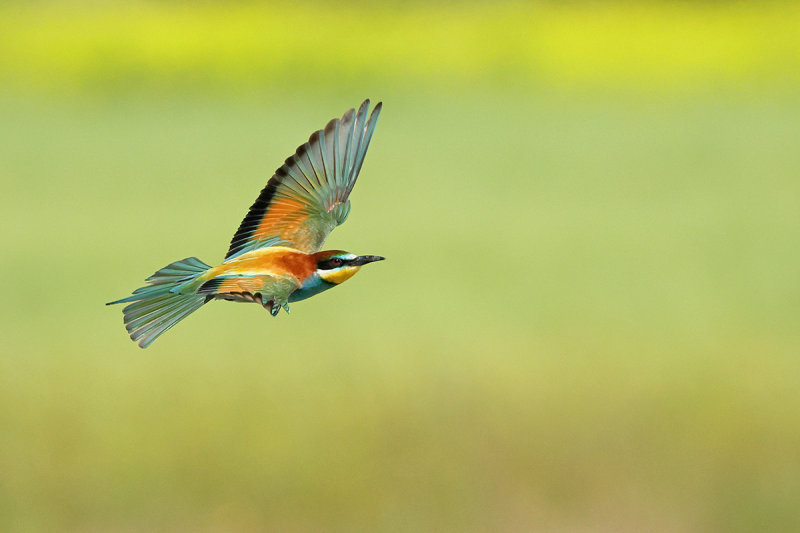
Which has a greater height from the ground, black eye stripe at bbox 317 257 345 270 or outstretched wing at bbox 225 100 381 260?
outstretched wing at bbox 225 100 381 260

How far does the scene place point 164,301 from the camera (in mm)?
770

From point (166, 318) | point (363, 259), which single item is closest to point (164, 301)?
point (166, 318)

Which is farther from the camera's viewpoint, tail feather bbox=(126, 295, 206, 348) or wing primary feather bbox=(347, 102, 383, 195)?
wing primary feather bbox=(347, 102, 383, 195)

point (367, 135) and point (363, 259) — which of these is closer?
point (363, 259)

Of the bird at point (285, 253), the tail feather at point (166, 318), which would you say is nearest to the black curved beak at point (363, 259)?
the bird at point (285, 253)

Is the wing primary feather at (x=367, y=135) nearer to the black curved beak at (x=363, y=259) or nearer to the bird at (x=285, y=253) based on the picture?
the bird at (x=285, y=253)

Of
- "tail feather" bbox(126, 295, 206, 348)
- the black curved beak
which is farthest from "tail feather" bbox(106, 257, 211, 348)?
the black curved beak

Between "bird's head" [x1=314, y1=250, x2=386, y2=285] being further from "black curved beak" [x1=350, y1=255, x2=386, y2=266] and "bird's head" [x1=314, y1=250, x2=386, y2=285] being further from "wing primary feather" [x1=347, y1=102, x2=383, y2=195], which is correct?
"wing primary feather" [x1=347, y1=102, x2=383, y2=195]

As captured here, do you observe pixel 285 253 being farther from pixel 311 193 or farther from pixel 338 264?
pixel 311 193

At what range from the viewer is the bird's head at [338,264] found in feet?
2.43

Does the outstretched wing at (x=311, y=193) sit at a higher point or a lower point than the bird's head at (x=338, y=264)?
higher

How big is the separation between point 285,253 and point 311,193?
16 cm

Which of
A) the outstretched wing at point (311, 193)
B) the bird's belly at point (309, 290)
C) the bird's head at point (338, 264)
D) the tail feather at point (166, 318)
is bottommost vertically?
the tail feather at point (166, 318)

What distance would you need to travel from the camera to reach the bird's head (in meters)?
0.74
